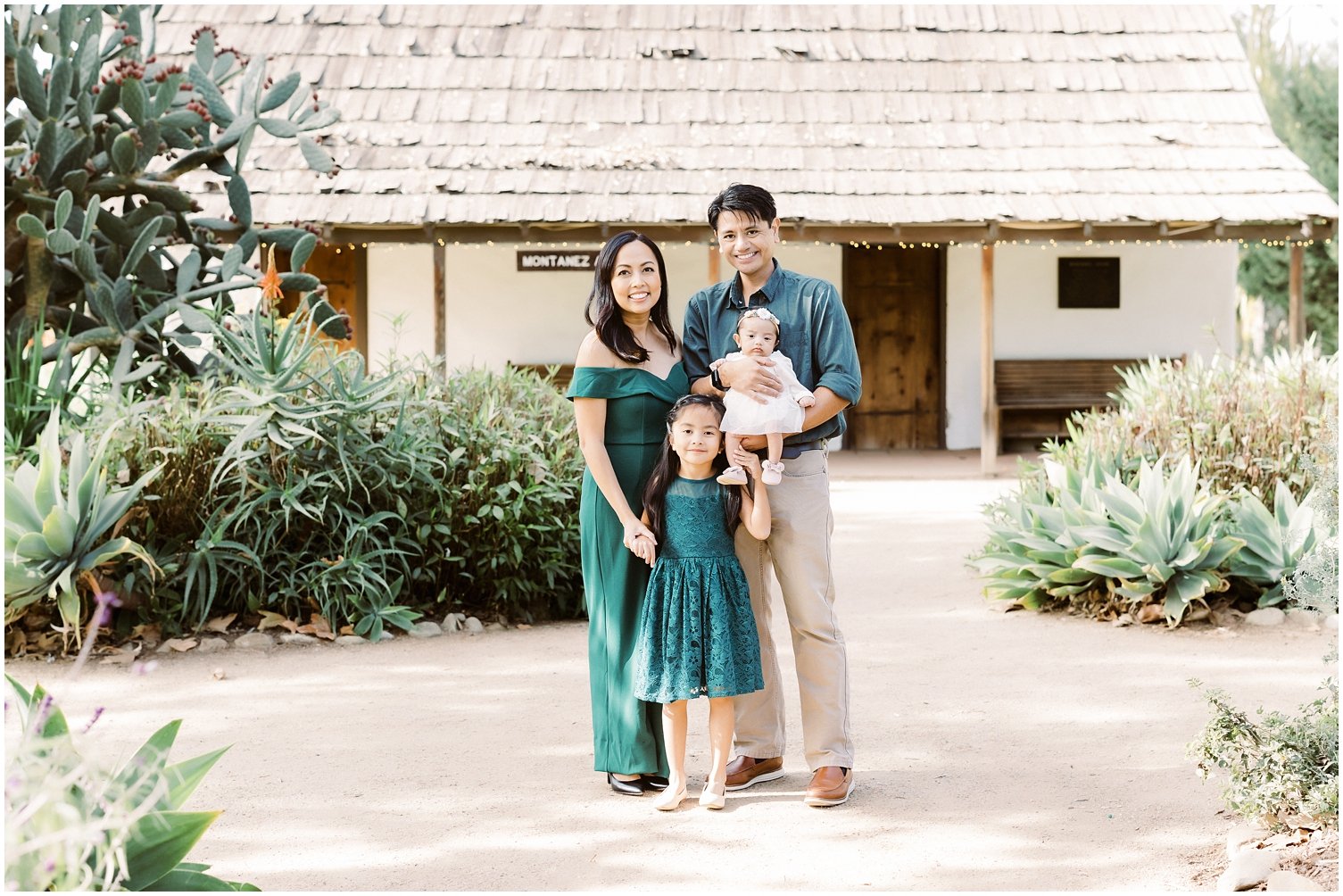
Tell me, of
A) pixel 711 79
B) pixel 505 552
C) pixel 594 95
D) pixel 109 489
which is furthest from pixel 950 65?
pixel 109 489

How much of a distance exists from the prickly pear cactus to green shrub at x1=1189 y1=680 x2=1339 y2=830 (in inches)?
219

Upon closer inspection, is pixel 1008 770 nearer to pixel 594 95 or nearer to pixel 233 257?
pixel 233 257

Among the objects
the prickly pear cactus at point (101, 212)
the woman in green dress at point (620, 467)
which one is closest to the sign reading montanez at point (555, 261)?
the prickly pear cactus at point (101, 212)

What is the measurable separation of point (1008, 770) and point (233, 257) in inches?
227

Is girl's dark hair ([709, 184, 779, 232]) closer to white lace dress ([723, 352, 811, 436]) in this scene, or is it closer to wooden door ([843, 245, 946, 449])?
white lace dress ([723, 352, 811, 436])

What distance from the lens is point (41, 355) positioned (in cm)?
744

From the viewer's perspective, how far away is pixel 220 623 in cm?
650

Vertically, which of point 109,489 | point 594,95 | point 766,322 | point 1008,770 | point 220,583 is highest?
point 594,95

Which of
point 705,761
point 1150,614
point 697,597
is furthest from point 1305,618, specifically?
point 697,597

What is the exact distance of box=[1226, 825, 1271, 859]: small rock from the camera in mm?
3594

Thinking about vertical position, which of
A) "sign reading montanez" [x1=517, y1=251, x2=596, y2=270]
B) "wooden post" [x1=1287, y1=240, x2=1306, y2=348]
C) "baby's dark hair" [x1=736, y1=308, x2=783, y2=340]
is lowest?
"baby's dark hair" [x1=736, y1=308, x2=783, y2=340]

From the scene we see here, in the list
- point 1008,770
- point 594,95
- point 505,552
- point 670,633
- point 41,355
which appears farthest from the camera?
point 594,95

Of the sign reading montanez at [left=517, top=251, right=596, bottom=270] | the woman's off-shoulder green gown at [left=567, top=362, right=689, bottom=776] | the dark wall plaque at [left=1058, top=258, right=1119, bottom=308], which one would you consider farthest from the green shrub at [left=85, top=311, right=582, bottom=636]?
the dark wall plaque at [left=1058, top=258, right=1119, bottom=308]

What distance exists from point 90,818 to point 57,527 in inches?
154
